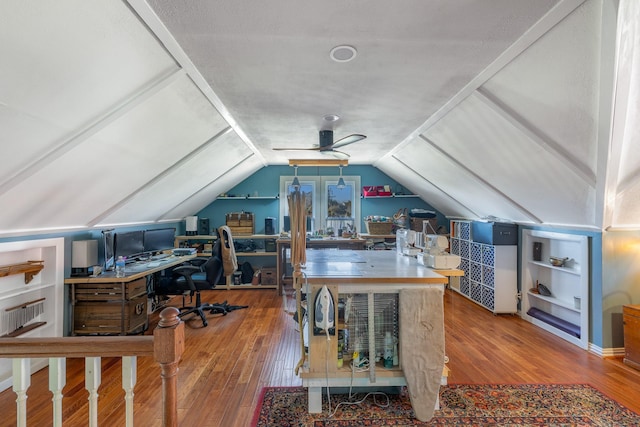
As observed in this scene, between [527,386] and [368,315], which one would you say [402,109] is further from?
[527,386]

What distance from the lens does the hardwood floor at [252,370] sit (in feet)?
7.20

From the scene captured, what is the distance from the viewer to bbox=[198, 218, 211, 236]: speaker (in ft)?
19.3

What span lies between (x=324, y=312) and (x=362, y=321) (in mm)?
370

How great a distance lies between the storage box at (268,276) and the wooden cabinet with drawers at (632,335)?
4.61 meters

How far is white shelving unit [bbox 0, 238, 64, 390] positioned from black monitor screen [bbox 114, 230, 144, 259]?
2.23ft

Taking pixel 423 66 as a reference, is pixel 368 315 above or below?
below

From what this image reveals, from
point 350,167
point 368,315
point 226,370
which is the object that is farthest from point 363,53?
point 350,167

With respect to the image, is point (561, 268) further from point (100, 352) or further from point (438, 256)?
point (100, 352)

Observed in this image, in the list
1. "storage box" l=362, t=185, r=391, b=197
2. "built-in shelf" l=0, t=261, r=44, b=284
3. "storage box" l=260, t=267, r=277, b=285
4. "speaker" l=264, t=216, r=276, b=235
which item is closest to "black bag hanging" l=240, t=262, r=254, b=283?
"storage box" l=260, t=267, r=277, b=285

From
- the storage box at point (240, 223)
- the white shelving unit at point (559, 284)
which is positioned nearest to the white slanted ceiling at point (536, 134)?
the white shelving unit at point (559, 284)

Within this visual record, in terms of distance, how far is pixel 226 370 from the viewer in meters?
2.77

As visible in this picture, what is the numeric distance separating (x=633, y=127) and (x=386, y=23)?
6.04 feet

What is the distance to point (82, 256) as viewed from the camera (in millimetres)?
3146

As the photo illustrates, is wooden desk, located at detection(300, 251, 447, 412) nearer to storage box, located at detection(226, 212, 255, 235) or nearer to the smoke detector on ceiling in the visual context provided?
the smoke detector on ceiling
